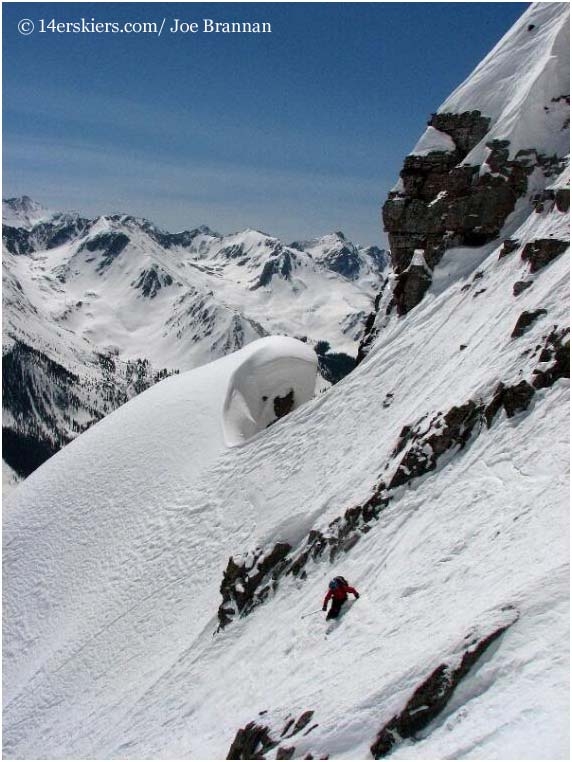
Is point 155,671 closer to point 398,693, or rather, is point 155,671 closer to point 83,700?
point 83,700

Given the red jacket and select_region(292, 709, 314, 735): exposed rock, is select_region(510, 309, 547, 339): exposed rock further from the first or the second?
select_region(292, 709, 314, 735): exposed rock

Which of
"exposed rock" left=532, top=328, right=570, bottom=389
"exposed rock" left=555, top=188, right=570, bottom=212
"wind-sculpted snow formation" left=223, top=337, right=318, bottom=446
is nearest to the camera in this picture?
"exposed rock" left=532, top=328, right=570, bottom=389

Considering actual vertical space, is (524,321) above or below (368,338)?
below

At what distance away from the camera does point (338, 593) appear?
21391 millimetres

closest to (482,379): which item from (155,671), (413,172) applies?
(155,671)

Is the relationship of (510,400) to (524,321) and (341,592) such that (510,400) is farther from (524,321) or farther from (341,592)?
(341,592)

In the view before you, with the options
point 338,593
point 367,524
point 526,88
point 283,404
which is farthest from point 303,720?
point 526,88

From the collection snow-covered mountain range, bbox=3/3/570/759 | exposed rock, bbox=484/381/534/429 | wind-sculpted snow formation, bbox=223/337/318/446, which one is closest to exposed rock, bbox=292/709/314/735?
snow-covered mountain range, bbox=3/3/570/759

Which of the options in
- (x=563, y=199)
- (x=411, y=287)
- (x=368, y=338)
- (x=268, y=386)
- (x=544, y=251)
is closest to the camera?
(x=544, y=251)

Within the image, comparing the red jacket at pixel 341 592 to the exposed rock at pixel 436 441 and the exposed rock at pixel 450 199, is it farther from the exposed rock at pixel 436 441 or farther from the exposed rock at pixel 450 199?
the exposed rock at pixel 450 199

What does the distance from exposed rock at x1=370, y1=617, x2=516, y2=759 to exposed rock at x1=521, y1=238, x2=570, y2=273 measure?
23.0m

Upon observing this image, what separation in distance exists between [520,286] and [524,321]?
4.83 meters

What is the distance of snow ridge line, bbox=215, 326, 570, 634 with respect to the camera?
76.1 ft

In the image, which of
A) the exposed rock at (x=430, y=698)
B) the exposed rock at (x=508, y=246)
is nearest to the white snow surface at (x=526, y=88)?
the exposed rock at (x=508, y=246)
